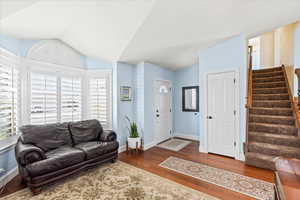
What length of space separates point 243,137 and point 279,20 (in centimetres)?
245

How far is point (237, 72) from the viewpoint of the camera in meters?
3.15

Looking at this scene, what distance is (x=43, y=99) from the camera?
3.02 m

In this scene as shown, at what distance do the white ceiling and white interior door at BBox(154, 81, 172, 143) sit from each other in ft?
4.65

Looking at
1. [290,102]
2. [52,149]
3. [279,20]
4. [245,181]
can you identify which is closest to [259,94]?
[290,102]

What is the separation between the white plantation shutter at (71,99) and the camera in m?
3.37

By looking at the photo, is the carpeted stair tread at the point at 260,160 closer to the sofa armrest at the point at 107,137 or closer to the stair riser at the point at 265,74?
the sofa armrest at the point at 107,137

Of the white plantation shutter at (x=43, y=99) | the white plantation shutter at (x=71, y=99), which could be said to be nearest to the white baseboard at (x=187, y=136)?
the white plantation shutter at (x=71, y=99)

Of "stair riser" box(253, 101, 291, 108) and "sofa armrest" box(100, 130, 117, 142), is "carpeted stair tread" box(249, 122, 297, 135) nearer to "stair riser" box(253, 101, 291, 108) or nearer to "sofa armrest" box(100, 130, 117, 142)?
"stair riser" box(253, 101, 291, 108)

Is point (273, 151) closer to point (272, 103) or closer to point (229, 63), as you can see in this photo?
point (272, 103)

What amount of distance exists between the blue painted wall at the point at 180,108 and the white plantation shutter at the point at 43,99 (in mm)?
3651

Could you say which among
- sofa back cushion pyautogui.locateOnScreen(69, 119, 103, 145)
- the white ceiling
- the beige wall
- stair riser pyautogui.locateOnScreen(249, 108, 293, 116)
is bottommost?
sofa back cushion pyautogui.locateOnScreen(69, 119, 103, 145)

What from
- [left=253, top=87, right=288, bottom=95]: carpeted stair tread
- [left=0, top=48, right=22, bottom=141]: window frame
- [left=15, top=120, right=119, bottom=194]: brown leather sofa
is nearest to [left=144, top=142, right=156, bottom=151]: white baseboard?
[left=15, top=120, right=119, bottom=194]: brown leather sofa

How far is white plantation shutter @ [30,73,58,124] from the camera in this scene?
2.89m

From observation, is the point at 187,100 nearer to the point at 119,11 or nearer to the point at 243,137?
the point at 243,137
